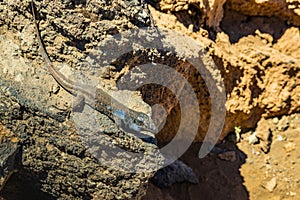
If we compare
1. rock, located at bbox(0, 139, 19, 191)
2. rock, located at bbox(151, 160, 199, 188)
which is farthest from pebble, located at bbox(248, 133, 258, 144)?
rock, located at bbox(0, 139, 19, 191)

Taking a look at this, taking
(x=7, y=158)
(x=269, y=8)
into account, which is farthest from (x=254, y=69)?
(x=7, y=158)

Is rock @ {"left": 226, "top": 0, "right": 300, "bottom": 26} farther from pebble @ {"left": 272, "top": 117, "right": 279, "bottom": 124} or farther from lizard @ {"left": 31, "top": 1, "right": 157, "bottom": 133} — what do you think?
lizard @ {"left": 31, "top": 1, "right": 157, "bottom": 133}

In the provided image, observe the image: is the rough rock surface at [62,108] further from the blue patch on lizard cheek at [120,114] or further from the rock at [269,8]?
the rock at [269,8]

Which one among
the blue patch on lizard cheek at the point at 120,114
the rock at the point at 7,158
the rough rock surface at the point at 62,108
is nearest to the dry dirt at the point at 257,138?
the rough rock surface at the point at 62,108

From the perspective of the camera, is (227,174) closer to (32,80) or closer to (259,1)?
(259,1)

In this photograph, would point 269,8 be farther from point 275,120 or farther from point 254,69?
point 275,120

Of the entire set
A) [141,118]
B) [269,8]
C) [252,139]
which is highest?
[269,8]

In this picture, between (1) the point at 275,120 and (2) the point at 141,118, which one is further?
(1) the point at 275,120

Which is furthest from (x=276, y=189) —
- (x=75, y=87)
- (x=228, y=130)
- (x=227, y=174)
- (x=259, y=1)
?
(x=75, y=87)

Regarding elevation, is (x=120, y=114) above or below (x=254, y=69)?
below

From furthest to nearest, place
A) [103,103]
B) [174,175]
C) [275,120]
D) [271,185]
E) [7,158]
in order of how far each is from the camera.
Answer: [275,120] → [271,185] → [174,175] → [103,103] → [7,158]
